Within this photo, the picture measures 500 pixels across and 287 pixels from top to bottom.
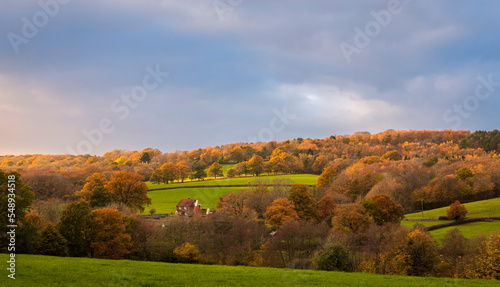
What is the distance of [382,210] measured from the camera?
5581cm

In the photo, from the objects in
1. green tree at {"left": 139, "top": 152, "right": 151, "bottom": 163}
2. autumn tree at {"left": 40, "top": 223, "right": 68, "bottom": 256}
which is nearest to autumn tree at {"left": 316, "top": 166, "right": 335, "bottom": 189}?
autumn tree at {"left": 40, "top": 223, "right": 68, "bottom": 256}

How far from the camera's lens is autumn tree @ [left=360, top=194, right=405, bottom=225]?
5519cm

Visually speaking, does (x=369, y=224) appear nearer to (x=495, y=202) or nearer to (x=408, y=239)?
(x=408, y=239)

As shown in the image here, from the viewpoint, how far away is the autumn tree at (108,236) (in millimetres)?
36125

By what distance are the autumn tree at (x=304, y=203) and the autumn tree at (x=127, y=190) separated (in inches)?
1155

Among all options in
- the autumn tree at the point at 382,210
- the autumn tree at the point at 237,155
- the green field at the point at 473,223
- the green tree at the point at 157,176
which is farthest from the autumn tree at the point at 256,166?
the autumn tree at the point at 382,210

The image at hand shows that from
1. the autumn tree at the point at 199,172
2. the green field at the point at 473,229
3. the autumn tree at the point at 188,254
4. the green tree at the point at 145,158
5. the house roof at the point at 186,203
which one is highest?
the green tree at the point at 145,158

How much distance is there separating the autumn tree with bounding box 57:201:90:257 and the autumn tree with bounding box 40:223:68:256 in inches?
64.2

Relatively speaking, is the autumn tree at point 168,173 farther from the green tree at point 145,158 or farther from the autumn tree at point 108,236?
the autumn tree at point 108,236

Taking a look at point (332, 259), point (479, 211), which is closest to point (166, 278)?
point (332, 259)

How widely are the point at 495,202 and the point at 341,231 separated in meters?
46.4

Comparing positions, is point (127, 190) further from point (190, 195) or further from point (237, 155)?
point (237, 155)

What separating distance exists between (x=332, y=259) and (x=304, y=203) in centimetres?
3195

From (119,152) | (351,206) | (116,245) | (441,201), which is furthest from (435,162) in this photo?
(119,152)
